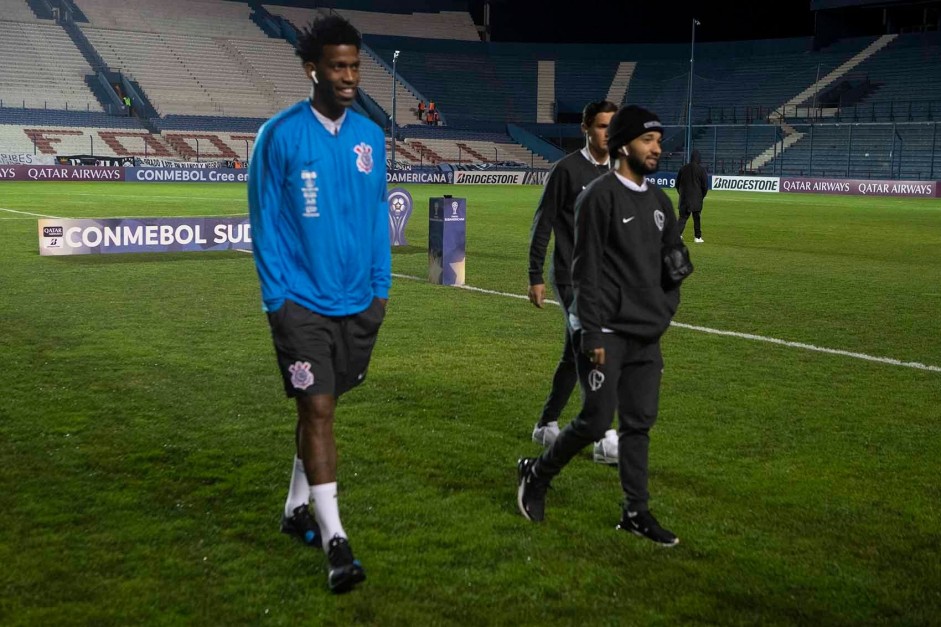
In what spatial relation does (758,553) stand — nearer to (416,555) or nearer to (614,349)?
(614,349)

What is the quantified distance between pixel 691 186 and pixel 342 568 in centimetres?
1705

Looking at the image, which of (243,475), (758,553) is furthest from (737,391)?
Result: (243,475)

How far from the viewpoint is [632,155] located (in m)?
4.63

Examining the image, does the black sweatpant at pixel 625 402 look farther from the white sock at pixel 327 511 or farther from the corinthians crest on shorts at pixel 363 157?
the corinthians crest on shorts at pixel 363 157

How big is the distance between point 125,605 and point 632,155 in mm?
2781

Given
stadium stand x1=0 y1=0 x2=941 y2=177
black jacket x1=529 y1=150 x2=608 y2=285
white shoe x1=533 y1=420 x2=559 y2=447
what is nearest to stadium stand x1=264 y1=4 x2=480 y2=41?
stadium stand x1=0 y1=0 x2=941 y2=177

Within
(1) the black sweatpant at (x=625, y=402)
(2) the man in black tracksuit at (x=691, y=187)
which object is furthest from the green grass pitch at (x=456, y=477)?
(2) the man in black tracksuit at (x=691, y=187)

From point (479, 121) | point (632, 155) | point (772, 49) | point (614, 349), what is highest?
point (772, 49)

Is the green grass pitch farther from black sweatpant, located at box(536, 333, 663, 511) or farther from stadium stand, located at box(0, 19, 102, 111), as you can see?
stadium stand, located at box(0, 19, 102, 111)

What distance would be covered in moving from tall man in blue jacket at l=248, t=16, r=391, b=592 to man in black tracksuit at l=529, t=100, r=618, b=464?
192 cm

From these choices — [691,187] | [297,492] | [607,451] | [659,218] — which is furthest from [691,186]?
[297,492]

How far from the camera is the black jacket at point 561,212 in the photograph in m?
6.04

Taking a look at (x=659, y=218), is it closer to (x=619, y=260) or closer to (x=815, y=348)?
(x=619, y=260)

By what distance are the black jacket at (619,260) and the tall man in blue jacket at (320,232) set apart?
37.4 inches
